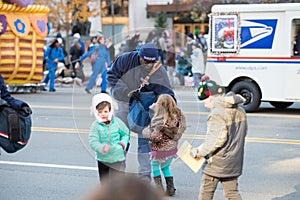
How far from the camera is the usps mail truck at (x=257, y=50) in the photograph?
13.4 meters

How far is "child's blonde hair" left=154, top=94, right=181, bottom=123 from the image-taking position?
664 cm

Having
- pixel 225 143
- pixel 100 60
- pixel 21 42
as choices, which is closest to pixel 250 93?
pixel 100 60

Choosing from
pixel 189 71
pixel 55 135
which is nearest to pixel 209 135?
pixel 55 135

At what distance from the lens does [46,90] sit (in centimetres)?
1983

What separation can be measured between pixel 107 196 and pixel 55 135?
31.4ft

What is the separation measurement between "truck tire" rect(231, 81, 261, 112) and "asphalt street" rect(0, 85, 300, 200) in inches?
54.0

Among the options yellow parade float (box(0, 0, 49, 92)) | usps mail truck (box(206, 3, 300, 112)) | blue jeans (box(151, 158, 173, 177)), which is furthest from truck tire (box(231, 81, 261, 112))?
blue jeans (box(151, 158, 173, 177))

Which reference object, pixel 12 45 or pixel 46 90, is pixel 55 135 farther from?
pixel 46 90

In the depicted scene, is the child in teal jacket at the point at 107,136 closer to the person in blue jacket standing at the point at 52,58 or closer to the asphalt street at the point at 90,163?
the asphalt street at the point at 90,163

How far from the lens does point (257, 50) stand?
13734 millimetres

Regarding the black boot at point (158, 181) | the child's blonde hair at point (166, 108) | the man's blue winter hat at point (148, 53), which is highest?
the man's blue winter hat at point (148, 53)

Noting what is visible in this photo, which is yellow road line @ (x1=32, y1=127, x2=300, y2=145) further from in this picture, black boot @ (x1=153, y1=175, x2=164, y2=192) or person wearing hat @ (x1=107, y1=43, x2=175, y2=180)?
black boot @ (x1=153, y1=175, x2=164, y2=192)

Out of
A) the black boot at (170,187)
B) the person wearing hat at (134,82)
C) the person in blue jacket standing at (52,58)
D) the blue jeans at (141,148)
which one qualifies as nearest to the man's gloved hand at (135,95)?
the person wearing hat at (134,82)

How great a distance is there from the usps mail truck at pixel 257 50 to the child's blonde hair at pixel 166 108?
648cm
